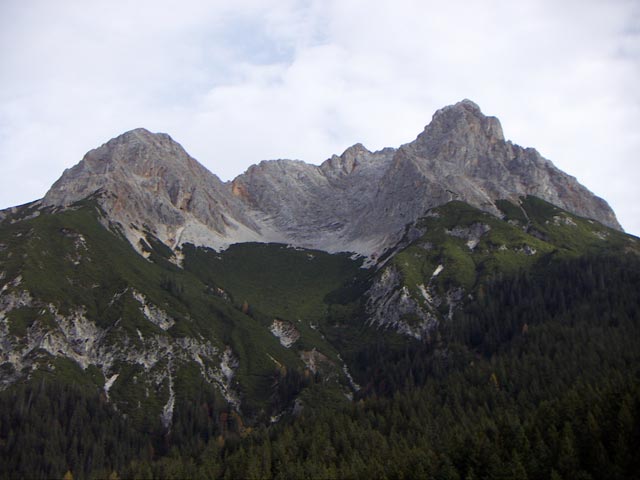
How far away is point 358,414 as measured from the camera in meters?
174

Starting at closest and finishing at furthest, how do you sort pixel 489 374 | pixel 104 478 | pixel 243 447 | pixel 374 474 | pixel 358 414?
pixel 374 474 → pixel 104 478 → pixel 243 447 → pixel 358 414 → pixel 489 374

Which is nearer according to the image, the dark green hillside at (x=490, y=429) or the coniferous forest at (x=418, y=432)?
the dark green hillside at (x=490, y=429)

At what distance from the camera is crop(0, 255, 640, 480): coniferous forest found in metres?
112

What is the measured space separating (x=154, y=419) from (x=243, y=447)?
48.1m

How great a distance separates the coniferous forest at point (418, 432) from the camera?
111812 millimetres

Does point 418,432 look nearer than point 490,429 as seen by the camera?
No

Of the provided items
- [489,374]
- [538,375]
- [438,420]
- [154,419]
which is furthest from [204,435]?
[538,375]

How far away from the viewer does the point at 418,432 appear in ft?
511

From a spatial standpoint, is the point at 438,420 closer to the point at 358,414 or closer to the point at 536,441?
the point at 358,414

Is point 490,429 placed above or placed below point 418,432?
above

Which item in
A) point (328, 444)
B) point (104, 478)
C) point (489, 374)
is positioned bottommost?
point (104, 478)

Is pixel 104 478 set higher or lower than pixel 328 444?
lower

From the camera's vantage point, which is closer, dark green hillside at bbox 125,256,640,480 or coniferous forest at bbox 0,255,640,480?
dark green hillside at bbox 125,256,640,480

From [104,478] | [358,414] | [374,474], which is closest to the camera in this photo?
[374,474]
